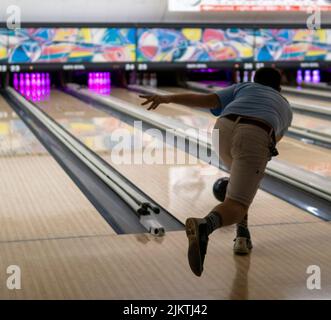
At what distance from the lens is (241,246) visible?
10.6ft

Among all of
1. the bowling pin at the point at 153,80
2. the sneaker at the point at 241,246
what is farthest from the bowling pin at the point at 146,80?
the sneaker at the point at 241,246

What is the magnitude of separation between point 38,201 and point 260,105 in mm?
1748

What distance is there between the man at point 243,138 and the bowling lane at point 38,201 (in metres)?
0.89

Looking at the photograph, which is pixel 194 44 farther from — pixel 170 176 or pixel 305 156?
pixel 170 176

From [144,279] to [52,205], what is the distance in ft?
4.51

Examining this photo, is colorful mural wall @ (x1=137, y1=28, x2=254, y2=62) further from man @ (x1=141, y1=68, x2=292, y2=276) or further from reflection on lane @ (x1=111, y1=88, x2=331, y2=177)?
man @ (x1=141, y1=68, x2=292, y2=276)

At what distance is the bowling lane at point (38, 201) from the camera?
3.58 metres

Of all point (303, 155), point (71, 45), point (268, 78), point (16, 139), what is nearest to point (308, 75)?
Answer: point (71, 45)

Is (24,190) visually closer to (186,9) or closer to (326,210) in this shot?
(326,210)

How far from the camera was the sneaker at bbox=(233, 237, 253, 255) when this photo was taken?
3.22 metres

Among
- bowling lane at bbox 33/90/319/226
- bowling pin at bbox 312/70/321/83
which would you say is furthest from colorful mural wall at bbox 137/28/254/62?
bowling lane at bbox 33/90/319/226

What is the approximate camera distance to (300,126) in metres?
6.98
